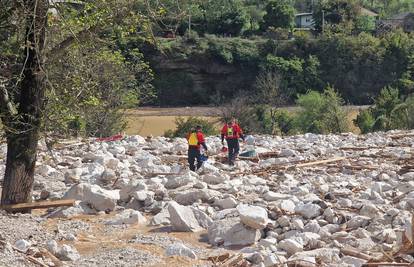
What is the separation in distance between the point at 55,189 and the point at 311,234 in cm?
578

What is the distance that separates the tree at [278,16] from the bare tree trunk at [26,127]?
75859mm

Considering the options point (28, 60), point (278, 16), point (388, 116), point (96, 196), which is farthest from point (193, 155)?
point (278, 16)

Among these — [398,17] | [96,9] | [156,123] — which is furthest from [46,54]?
[398,17]

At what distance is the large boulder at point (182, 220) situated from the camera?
9695mm

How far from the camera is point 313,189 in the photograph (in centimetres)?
1215

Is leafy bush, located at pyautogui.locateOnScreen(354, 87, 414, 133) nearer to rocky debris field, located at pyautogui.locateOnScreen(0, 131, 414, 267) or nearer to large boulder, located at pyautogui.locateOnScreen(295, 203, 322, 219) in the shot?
rocky debris field, located at pyautogui.locateOnScreen(0, 131, 414, 267)

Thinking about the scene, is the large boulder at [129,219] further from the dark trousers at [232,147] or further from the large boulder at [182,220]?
the dark trousers at [232,147]

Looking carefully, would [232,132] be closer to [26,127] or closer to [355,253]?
[26,127]

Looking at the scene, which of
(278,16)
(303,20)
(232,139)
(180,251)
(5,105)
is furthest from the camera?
(303,20)

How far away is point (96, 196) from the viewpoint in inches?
442

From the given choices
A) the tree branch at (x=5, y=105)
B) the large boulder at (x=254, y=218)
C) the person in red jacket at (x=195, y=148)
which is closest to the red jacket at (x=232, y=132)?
the person in red jacket at (x=195, y=148)

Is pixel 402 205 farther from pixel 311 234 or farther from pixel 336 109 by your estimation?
pixel 336 109

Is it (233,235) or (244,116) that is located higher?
(233,235)

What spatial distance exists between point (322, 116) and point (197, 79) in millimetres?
37406
